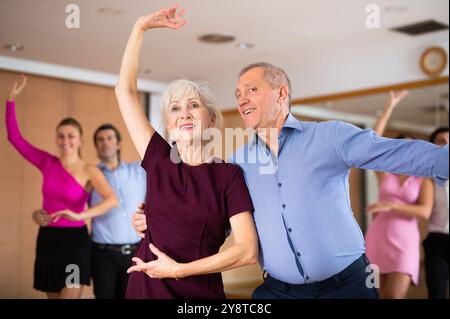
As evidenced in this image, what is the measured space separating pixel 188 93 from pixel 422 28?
133 inches

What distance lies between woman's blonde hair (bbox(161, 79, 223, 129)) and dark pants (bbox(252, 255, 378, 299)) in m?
0.60

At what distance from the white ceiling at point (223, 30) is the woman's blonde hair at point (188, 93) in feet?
7.59

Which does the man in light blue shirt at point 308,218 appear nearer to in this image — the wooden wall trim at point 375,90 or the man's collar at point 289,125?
the man's collar at point 289,125

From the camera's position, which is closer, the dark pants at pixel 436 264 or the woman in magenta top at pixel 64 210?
the woman in magenta top at pixel 64 210

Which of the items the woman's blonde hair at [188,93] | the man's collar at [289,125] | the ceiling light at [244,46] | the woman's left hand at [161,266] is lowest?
the woman's left hand at [161,266]

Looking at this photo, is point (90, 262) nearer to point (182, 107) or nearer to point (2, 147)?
point (2, 147)

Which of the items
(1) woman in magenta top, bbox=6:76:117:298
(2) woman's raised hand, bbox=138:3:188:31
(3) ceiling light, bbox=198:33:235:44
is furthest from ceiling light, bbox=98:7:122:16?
(2) woman's raised hand, bbox=138:3:188:31

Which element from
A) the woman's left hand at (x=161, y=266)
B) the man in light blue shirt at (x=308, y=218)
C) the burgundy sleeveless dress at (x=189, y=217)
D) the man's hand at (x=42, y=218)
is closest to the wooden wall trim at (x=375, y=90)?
the man's hand at (x=42, y=218)

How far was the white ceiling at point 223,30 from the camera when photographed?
13.1ft

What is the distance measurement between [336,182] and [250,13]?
2635 mm

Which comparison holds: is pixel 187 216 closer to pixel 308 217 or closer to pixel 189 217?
pixel 189 217
